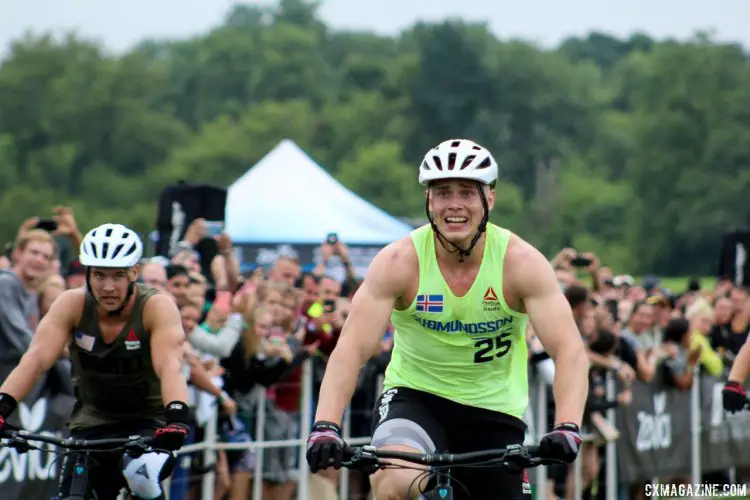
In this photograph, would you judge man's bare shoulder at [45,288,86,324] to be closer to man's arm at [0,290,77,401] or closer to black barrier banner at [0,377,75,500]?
man's arm at [0,290,77,401]

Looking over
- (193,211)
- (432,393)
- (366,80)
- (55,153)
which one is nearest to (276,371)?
(193,211)

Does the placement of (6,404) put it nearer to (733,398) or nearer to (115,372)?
(115,372)

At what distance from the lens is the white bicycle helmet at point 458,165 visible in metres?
7.61

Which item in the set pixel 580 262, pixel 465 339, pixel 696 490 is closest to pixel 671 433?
pixel 696 490

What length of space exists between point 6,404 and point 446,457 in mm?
2713

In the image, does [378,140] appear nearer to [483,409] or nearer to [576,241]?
[576,241]

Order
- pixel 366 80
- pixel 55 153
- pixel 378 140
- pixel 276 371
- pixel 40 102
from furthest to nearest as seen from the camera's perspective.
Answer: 1. pixel 366 80
2. pixel 378 140
3. pixel 40 102
4. pixel 55 153
5. pixel 276 371

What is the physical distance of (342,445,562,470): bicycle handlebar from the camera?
6.87 metres

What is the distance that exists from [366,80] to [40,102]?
39718mm

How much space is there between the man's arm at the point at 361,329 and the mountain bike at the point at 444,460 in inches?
16.6

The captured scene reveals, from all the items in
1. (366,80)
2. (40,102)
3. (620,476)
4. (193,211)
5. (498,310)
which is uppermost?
(366,80)

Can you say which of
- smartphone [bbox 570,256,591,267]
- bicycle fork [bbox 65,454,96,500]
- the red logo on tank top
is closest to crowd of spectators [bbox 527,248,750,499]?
smartphone [bbox 570,256,591,267]

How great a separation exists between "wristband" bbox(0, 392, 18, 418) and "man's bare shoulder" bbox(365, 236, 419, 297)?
2.16 metres

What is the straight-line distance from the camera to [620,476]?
51.6 ft
